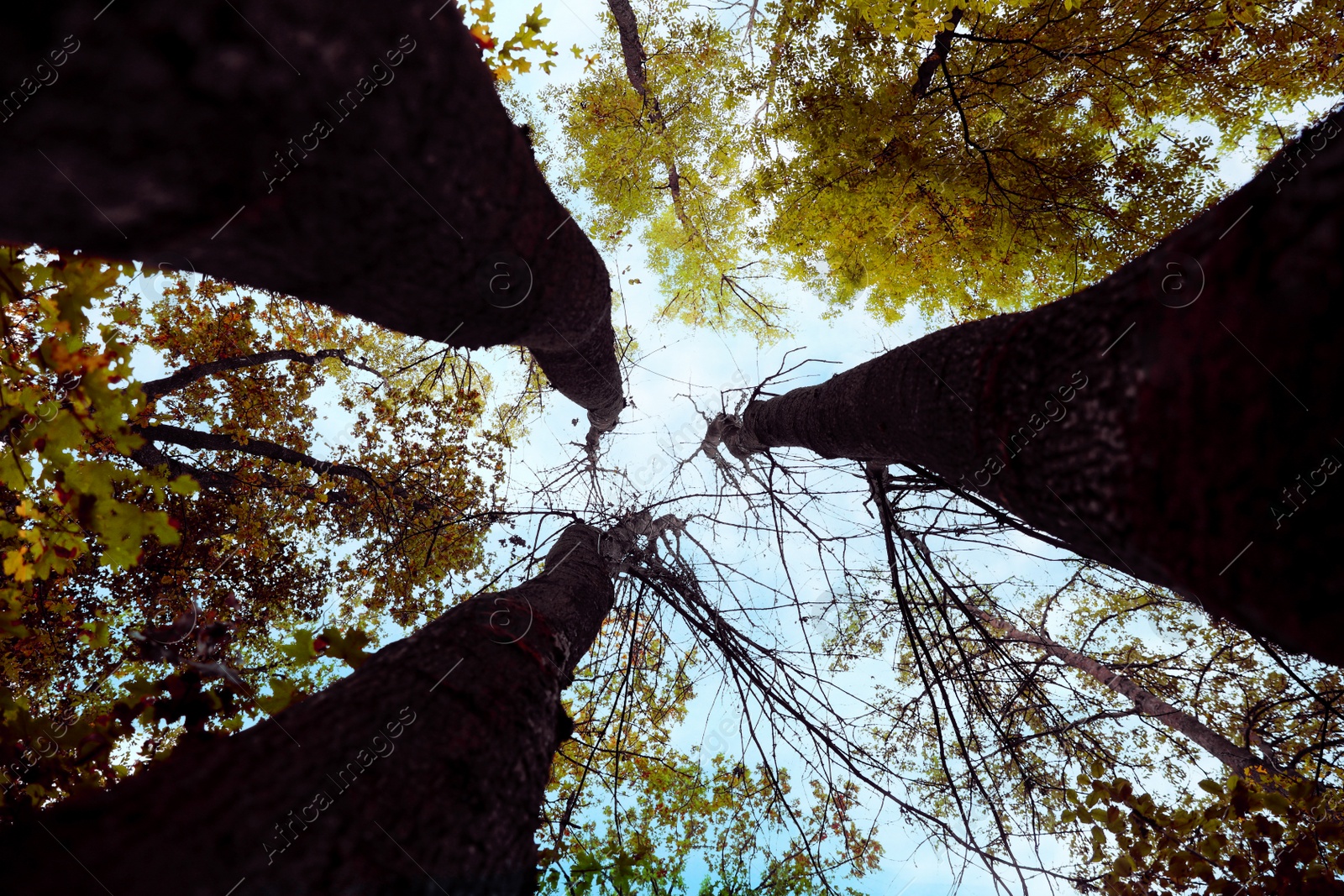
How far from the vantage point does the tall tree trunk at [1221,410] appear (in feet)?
1.90

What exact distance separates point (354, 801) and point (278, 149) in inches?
43.2

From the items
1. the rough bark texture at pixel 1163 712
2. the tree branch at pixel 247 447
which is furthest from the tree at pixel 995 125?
the tree branch at pixel 247 447

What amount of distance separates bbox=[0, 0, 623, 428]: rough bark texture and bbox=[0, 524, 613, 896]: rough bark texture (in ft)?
2.89

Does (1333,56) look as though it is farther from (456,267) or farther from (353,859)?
(353,859)

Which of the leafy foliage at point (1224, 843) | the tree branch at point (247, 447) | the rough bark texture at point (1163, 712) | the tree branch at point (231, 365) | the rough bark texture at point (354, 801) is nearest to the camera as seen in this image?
the rough bark texture at point (354, 801)

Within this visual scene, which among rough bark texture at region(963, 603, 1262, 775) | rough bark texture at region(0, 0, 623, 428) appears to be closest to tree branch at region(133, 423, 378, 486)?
rough bark texture at region(0, 0, 623, 428)

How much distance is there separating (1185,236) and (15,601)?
376 cm

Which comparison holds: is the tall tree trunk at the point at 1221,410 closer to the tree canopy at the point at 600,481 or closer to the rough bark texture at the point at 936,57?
the tree canopy at the point at 600,481

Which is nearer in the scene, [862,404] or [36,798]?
[36,798]

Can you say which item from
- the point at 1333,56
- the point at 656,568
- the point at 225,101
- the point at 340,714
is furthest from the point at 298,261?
the point at 1333,56

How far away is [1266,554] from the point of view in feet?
2.14

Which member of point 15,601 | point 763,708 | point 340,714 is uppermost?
point 763,708

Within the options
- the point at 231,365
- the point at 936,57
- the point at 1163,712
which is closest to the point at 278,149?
the point at 936,57

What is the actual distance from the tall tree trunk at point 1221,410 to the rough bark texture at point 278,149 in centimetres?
123
